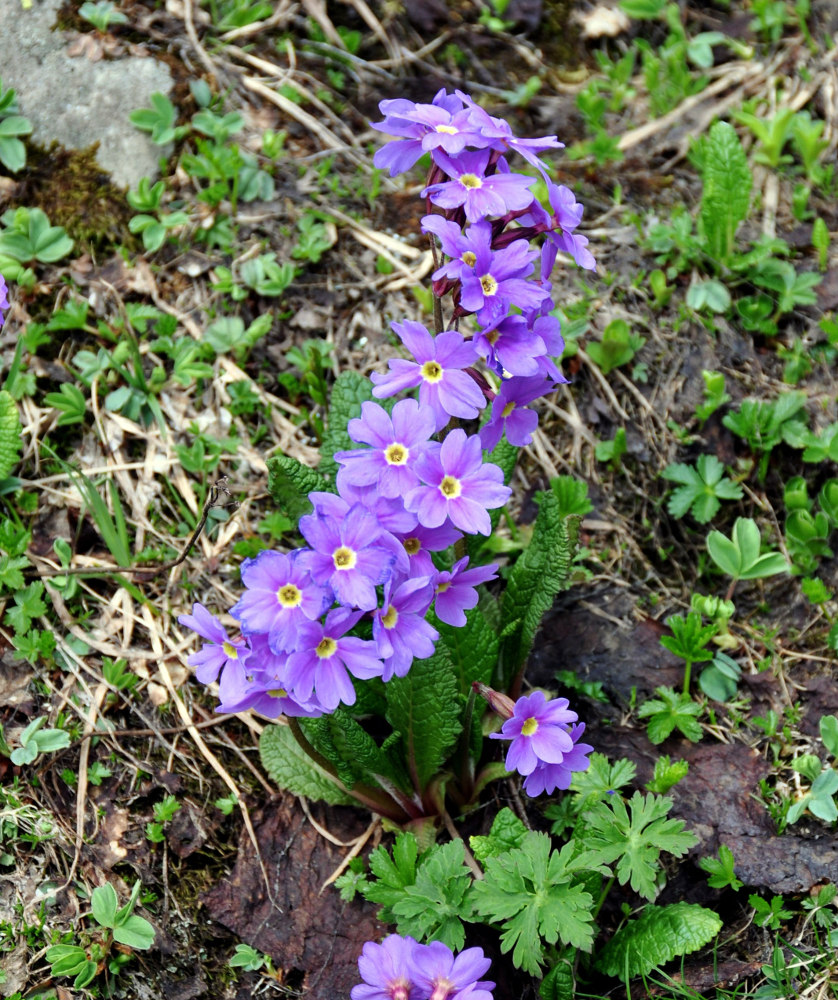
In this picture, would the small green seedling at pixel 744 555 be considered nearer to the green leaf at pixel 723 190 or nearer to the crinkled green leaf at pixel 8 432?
the green leaf at pixel 723 190

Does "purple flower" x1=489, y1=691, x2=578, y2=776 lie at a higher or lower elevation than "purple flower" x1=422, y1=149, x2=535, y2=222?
lower

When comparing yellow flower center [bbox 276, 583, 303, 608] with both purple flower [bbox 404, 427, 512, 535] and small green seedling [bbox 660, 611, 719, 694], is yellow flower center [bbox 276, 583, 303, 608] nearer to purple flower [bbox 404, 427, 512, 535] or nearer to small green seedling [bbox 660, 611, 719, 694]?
purple flower [bbox 404, 427, 512, 535]

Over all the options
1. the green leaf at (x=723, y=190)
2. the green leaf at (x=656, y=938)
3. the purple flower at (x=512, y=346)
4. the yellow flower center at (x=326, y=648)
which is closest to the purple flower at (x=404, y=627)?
the yellow flower center at (x=326, y=648)

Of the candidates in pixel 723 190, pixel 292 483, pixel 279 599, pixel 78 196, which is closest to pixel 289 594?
pixel 279 599

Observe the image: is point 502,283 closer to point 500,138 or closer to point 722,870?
point 500,138

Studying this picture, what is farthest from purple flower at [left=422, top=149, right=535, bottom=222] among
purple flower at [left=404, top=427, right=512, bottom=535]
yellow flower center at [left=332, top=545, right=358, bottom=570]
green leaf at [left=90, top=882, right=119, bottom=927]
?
green leaf at [left=90, top=882, right=119, bottom=927]
